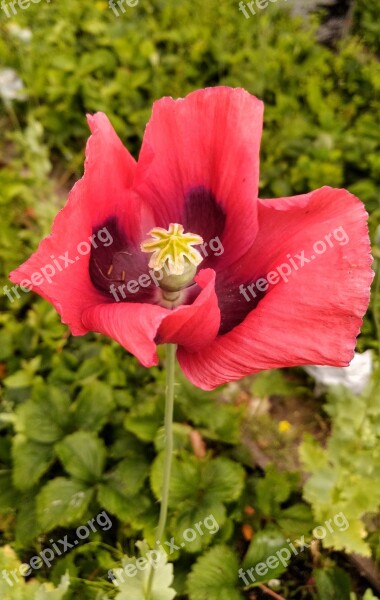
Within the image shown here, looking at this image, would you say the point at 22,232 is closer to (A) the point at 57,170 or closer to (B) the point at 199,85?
(A) the point at 57,170

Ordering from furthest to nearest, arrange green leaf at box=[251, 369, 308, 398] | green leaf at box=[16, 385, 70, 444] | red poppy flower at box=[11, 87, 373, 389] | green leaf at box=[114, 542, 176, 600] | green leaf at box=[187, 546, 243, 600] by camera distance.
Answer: green leaf at box=[251, 369, 308, 398]
green leaf at box=[16, 385, 70, 444]
green leaf at box=[187, 546, 243, 600]
green leaf at box=[114, 542, 176, 600]
red poppy flower at box=[11, 87, 373, 389]

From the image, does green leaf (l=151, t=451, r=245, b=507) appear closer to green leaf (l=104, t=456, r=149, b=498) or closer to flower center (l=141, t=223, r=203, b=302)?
green leaf (l=104, t=456, r=149, b=498)

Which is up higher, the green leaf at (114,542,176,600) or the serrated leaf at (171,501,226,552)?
the green leaf at (114,542,176,600)

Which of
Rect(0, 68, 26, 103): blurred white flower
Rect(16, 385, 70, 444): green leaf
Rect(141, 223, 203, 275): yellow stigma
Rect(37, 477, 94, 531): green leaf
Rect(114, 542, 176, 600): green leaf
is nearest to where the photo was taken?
Rect(141, 223, 203, 275): yellow stigma

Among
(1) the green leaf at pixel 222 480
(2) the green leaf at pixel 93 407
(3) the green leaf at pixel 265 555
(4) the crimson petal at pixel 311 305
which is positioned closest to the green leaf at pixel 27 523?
(2) the green leaf at pixel 93 407

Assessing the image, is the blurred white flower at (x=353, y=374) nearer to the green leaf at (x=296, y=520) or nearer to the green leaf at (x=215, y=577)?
the green leaf at (x=296, y=520)

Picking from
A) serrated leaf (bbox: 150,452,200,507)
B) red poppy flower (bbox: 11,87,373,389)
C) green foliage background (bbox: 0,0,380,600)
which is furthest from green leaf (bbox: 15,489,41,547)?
red poppy flower (bbox: 11,87,373,389)

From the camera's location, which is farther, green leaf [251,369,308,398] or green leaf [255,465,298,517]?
green leaf [251,369,308,398]
